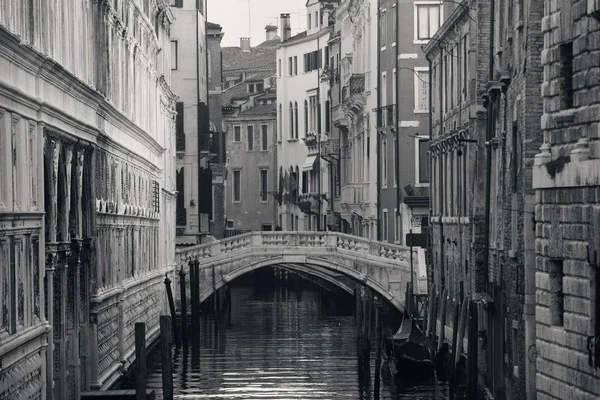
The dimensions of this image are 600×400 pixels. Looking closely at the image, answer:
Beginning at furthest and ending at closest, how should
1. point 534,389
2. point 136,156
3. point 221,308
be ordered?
1. point 221,308
2. point 136,156
3. point 534,389

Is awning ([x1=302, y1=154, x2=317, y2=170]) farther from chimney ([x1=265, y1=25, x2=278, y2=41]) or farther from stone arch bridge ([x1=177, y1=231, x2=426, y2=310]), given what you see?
chimney ([x1=265, y1=25, x2=278, y2=41])

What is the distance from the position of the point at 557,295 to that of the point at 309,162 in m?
47.5

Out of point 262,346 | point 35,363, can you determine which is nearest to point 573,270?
point 35,363

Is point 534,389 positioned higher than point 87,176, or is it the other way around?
point 87,176

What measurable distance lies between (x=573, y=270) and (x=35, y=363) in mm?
5237

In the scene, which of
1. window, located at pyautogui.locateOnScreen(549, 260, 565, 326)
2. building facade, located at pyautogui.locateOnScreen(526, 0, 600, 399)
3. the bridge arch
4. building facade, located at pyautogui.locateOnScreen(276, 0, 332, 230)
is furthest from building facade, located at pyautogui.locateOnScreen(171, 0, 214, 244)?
window, located at pyautogui.locateOnScreen(549, 260, 565, 326)

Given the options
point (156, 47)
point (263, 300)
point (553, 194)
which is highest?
point (156, 47)

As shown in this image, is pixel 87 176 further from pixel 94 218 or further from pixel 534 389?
pixel 534 389

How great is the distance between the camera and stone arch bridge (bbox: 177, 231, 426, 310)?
3944cm

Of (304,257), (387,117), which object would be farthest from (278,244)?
(387,117)

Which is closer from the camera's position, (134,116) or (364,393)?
(364,393)

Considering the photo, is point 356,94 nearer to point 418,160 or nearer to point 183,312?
point 418,160

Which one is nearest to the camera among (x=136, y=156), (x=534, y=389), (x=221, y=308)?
(x=534, y=389)

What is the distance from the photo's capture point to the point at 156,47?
3659 centimetres
